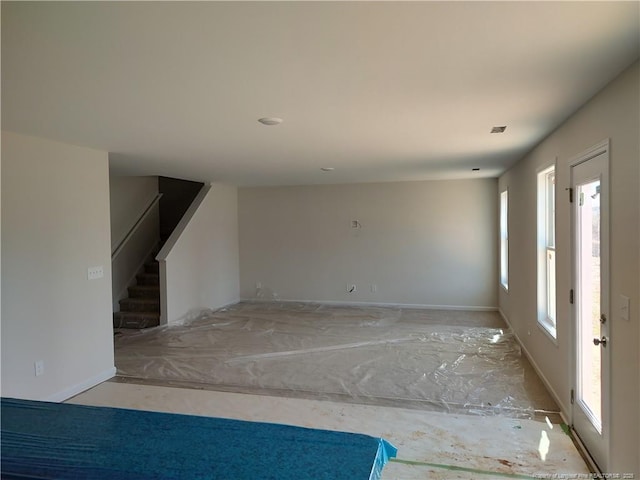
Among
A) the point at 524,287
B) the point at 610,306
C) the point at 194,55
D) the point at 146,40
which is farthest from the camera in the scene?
the point at 524,287

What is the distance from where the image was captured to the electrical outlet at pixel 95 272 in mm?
3709

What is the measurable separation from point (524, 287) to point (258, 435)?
391cm

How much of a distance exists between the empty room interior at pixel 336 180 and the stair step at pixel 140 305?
34 mm

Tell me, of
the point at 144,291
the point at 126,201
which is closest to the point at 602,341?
the point at 144,291

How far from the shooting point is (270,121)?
2756 millimetres

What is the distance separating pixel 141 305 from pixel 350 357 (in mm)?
3584

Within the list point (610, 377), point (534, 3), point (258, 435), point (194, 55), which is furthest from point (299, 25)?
point (610, 377)

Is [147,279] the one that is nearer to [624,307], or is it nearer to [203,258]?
[203,258]

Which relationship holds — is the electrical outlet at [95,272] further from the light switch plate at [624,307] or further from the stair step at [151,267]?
the light switch plate at [624,307]

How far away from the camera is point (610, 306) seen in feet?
7.08

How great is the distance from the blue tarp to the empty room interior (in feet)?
0.05

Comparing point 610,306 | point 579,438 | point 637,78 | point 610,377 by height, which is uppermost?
point 637,78

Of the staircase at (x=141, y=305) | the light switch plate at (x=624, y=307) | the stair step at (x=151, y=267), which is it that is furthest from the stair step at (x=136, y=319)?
the light switch plate at (x=624, y=307)

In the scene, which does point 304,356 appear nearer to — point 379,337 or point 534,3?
point 379,337
